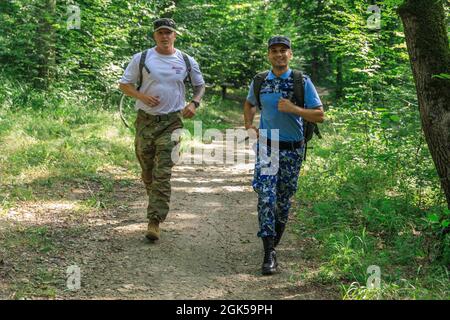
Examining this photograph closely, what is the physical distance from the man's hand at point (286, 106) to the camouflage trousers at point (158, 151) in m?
1.73

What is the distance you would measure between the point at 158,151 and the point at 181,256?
53.8 inches

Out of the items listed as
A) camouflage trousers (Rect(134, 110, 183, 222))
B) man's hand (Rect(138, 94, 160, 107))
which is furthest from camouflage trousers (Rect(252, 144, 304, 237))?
man's hand (Rect(138, 94, 160, 107))

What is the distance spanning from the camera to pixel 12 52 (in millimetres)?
14086

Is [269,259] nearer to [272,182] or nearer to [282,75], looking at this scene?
[272,182]

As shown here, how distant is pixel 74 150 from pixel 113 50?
22.1ft

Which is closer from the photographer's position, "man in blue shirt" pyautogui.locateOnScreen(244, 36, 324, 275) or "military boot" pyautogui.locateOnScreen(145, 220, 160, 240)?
"man in blue shirt" pyautogui.locateOnScreen(244, 36, 324, 275)

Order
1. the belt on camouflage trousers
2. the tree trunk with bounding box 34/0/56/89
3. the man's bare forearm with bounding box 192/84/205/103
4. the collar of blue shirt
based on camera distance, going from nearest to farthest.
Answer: the collar of blue shirt → the belt on camouflage trousers → the man's bare forearm with bounding box 192/84/205/103 → the tree trunk with bounding box 34/0/56/89

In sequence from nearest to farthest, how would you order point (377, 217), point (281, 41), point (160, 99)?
point (281, 41) → point (160, 99) → point (377, 217)

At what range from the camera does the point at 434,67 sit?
5516 millimetres

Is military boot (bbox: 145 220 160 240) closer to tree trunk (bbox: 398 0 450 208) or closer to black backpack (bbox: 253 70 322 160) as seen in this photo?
black backpack (bbox: 253 70 322 160)

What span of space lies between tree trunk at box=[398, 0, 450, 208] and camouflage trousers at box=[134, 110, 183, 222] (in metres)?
2.95

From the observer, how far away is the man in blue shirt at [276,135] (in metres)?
5.29

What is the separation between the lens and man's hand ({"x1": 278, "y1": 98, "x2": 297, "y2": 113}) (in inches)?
201

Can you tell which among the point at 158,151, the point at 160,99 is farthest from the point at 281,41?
the point at 158,151
